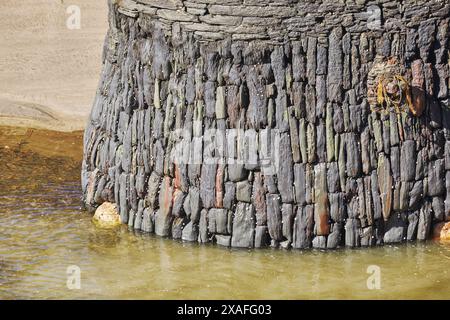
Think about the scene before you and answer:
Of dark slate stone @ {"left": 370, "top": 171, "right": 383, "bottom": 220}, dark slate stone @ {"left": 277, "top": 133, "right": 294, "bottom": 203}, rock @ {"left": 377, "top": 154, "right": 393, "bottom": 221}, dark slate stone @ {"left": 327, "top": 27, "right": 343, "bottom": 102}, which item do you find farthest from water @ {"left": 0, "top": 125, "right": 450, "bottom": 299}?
dark slate stone @ {"left": 327, "top": 27, "right": 343, "bottom": 102}

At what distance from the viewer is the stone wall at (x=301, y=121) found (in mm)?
10938

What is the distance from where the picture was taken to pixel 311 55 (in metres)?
11.0

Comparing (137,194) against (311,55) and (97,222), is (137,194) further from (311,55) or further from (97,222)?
(311,55)

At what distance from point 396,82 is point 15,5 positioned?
8454 mm

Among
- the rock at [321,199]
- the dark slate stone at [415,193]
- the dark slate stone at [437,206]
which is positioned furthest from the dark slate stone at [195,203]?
the dark slate stone at [437,206]

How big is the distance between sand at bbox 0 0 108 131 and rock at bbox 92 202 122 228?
3.06m

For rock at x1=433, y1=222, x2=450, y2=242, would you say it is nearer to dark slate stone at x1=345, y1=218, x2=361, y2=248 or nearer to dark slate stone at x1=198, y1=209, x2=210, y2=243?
dark slate stone at x1=345, y1=218, x2=361, y2=248

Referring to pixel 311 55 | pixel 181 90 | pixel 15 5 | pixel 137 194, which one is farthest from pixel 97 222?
pixel 15 5

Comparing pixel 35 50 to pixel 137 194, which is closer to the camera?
pixel 137 194

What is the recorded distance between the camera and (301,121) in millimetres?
11023

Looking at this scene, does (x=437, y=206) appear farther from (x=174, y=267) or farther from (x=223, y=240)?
(x=174, y=267)

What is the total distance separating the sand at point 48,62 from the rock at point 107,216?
306cm

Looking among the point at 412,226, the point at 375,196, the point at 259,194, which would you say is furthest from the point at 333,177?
the point at 412,226

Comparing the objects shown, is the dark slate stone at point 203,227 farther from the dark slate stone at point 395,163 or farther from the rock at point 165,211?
the dark slate stone at point 395,163
